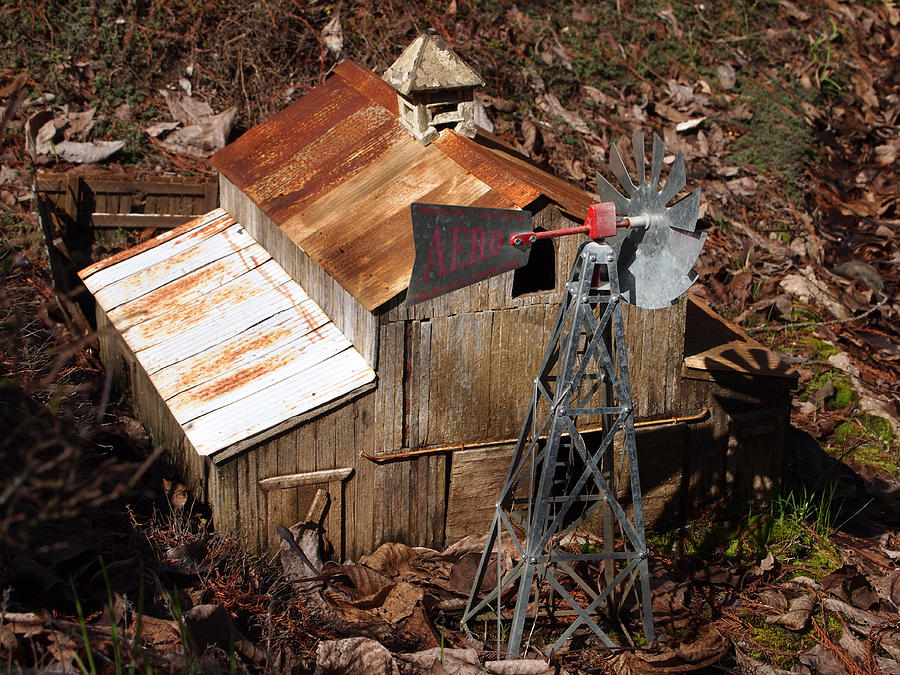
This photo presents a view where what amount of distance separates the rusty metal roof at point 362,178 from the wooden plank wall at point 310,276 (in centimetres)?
24

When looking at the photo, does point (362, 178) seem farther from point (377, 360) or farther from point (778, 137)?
point (778, 137)

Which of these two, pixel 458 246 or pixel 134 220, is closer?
pixel 458 246

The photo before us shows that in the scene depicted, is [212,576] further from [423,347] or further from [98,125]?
[98,125]

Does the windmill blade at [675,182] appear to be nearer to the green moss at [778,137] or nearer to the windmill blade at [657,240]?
the windmill blade at [657,240]

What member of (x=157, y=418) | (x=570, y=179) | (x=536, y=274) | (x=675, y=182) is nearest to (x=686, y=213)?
(x=675, y=182)

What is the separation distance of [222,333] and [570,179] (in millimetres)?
8060

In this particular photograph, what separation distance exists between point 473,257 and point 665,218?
4.58 feet

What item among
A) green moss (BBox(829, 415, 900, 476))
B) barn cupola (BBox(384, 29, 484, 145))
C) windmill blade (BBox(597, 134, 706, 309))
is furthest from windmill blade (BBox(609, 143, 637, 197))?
green moss (BBox(829, 415, 900, 476))

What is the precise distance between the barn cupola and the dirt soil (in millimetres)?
3613

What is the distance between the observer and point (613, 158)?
7145 mm

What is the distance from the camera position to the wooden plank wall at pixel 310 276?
868cm

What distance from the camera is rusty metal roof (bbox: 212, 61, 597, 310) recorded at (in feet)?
28.7

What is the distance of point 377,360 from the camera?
28.0 ft

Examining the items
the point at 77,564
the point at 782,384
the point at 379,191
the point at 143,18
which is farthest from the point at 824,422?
the point at 143,18
